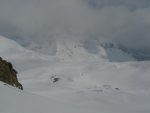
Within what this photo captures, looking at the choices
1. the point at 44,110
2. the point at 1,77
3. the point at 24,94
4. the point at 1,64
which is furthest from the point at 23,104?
the point at 1,64

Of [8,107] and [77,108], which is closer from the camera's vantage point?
[8,107]

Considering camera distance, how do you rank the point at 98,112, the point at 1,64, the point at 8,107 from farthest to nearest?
the point at 1,64, the point at 98,112, the point at 8,107

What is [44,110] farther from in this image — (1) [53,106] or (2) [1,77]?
(2) [1,77]

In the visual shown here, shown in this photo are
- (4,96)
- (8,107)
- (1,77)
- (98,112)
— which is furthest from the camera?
(1,77)

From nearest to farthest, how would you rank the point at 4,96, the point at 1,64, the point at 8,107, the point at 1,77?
the point at 8,107 → the point at 4,96 → the point at 1,77 → the point at 1,64

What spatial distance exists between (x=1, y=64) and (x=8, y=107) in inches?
898

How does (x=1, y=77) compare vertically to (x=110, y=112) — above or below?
above

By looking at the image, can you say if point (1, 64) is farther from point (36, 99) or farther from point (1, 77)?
point (36, 99)

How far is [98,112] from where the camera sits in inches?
856

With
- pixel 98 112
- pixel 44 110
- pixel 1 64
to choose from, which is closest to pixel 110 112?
pixel 98 112

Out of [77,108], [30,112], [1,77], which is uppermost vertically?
[1,77]

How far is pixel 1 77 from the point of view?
125 ft

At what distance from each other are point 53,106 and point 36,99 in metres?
1.21

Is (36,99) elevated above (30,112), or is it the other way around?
(36,99)
